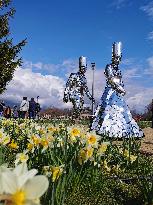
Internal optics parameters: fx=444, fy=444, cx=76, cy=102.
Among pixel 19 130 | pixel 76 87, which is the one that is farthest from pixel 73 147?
pixel 76 87

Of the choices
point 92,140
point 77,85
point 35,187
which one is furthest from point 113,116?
point 35,187

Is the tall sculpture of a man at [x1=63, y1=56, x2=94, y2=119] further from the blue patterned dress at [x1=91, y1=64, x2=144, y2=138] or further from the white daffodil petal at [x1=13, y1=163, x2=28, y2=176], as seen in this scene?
the white daffodil petal at [x1=13, y1=163, x2=28, y2=176]

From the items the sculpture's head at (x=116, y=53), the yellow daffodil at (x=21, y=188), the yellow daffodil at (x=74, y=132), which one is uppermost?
the sculpture's head at (x=116, y=53)

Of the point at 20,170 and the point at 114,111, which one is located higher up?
the point at 114,111

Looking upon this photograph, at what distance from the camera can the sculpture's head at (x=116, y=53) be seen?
10.3 m

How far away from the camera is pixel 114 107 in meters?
10.3

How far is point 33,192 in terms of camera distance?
994 mm

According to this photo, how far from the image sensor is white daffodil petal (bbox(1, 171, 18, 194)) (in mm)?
984

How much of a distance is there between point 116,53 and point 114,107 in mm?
1258

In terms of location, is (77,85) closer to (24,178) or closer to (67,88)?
(67,88)

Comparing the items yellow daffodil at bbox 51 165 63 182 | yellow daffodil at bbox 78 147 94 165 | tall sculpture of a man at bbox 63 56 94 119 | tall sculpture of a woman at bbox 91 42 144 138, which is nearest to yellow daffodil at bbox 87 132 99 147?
yellow daffodil at bbox 78 147 94 165

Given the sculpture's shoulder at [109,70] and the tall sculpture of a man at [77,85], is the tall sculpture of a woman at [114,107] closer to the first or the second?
the sculpture's shoulder at [109,70]

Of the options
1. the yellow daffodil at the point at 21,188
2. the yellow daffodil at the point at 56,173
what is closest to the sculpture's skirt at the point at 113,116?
the yellow daffodil at the point at 56,173

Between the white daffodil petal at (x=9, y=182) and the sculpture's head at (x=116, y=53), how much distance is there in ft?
31.0
